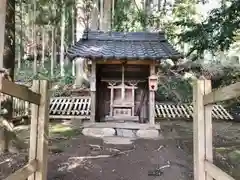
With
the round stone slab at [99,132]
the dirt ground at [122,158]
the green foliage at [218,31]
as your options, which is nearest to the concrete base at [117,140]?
the dirt ground at [122,158]

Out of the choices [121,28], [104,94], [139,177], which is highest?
[121,28]

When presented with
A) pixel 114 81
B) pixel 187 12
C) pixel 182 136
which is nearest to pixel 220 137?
pixel 182 136

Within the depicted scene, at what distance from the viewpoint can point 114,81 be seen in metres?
8.17

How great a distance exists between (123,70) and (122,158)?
3285 millimetres

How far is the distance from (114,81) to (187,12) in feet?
28.3

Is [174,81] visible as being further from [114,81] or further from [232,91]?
[232,91]

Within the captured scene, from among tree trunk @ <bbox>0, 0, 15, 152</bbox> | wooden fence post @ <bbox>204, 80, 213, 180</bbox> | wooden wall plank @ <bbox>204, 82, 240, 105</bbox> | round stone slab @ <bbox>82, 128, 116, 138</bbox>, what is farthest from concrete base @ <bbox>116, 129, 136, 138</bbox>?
wooden wall plank @ <bbox>204, 82, 240, 105</bbox>

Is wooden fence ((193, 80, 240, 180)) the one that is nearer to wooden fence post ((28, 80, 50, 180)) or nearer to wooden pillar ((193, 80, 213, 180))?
wooden pillar ((193, 80, 213, 180))

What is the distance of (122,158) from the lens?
5.39 metres

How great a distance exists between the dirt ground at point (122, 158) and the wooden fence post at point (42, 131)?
1533 mm

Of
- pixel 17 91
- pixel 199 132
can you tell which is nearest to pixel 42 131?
pixel 17 91

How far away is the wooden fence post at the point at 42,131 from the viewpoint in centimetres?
246

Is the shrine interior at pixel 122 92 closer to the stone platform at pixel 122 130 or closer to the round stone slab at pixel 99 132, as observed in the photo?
the stone platform at pixel 122 130

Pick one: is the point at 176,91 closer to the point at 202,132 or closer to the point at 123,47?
the point at 123,47
